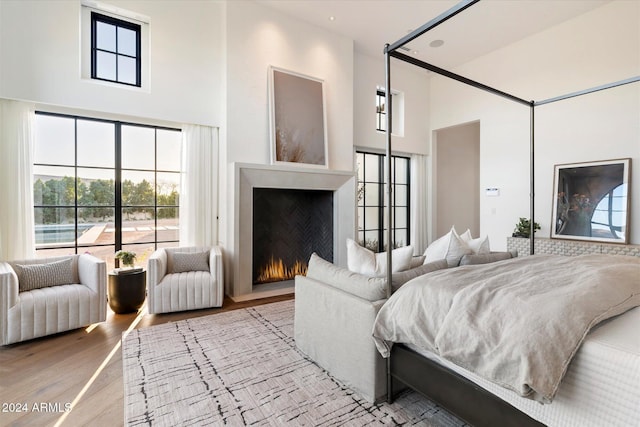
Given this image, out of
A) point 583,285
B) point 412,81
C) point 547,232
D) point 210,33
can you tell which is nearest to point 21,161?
point 210,33

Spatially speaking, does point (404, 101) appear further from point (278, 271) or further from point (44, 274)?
point (44, 274)

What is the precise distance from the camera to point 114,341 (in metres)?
2.65

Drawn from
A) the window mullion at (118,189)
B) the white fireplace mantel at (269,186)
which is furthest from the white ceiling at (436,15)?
the window mullion at (118,189)

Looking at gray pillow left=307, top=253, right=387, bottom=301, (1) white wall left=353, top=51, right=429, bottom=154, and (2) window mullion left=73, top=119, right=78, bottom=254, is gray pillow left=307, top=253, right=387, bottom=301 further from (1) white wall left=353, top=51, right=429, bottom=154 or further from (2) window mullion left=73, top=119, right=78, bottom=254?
(1) white wall left=353, top=51, right=429, bottom=154

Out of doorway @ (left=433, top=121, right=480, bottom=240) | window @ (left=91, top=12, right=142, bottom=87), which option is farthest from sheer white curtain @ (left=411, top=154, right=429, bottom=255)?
window @ (left=91, top=12, right=142, bottom=87)

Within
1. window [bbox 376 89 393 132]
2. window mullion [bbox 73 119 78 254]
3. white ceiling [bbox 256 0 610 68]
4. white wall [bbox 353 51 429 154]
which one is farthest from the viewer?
window [bbox 376 89 393 132]

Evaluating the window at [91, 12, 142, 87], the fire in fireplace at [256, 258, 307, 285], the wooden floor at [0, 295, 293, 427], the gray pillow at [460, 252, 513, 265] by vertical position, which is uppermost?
the window at [91, 12, 142, 87]

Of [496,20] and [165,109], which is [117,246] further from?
[496,20]

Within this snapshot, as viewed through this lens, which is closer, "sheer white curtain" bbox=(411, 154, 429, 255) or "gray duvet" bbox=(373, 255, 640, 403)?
"gray duvet" bbox=(373, 255, 640, 403)

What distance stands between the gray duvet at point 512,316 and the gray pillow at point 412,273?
0.21 m

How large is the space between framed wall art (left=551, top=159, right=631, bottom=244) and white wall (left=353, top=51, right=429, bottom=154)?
8.21ft

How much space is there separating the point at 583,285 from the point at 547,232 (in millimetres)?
3722

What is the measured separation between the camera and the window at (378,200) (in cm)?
568

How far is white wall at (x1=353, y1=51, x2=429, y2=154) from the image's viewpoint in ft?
17.9
